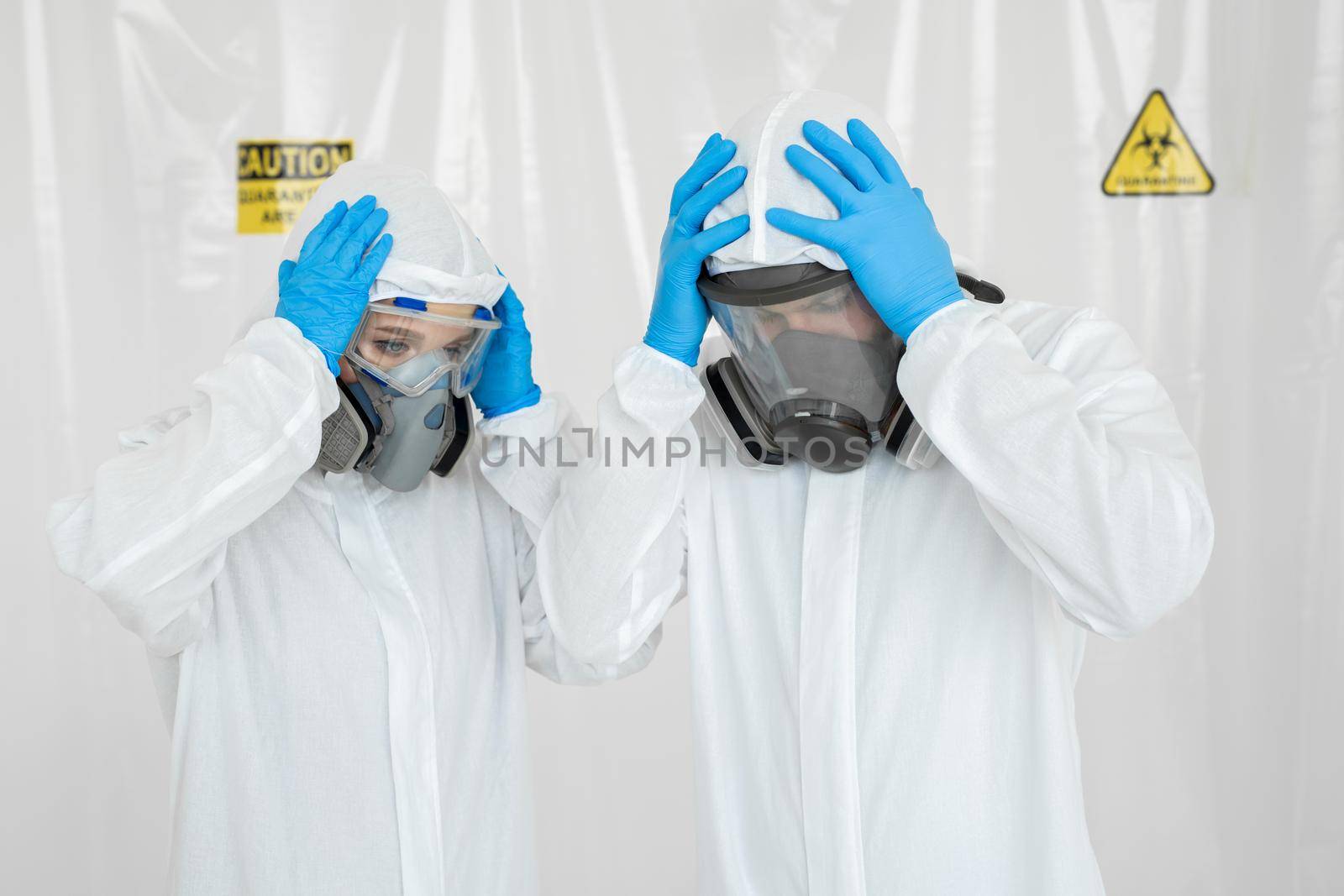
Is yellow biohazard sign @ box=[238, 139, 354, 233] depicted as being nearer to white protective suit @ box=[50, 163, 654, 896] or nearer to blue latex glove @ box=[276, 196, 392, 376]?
white protective suit @ box=[50, 163, 654, 896]

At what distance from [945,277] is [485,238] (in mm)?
1523

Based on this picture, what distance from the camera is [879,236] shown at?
1227mm

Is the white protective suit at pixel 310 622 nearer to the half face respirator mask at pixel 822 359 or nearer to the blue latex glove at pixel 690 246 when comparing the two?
the blue latex glove at pixel 690 246

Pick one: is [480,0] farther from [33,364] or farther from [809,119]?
[809,119]

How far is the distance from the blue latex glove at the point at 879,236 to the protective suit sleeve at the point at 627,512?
236 mm

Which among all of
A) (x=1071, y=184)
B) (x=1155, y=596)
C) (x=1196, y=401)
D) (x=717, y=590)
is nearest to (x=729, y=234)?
(x=717, y=590)

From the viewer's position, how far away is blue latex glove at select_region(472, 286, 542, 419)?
5.48 feet

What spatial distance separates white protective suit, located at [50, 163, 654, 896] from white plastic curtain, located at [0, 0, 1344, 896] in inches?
41.8

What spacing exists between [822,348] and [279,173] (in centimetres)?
165

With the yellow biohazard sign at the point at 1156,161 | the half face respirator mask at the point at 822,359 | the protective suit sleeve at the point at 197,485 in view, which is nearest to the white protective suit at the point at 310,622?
the protective suit sleeve at the point at 197,485

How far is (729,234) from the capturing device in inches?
50.2

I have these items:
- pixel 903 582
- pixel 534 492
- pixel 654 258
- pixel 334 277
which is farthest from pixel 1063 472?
pixel 654 258

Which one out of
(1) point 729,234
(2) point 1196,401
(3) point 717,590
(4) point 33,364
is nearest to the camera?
(1) point 729,234

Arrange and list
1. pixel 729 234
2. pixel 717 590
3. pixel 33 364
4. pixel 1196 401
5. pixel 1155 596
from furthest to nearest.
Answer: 1. pixel 1196 401
2. pixel 33 364
3. pixel 717 590
4. pixel 729 234
5. pixel 1155 596
